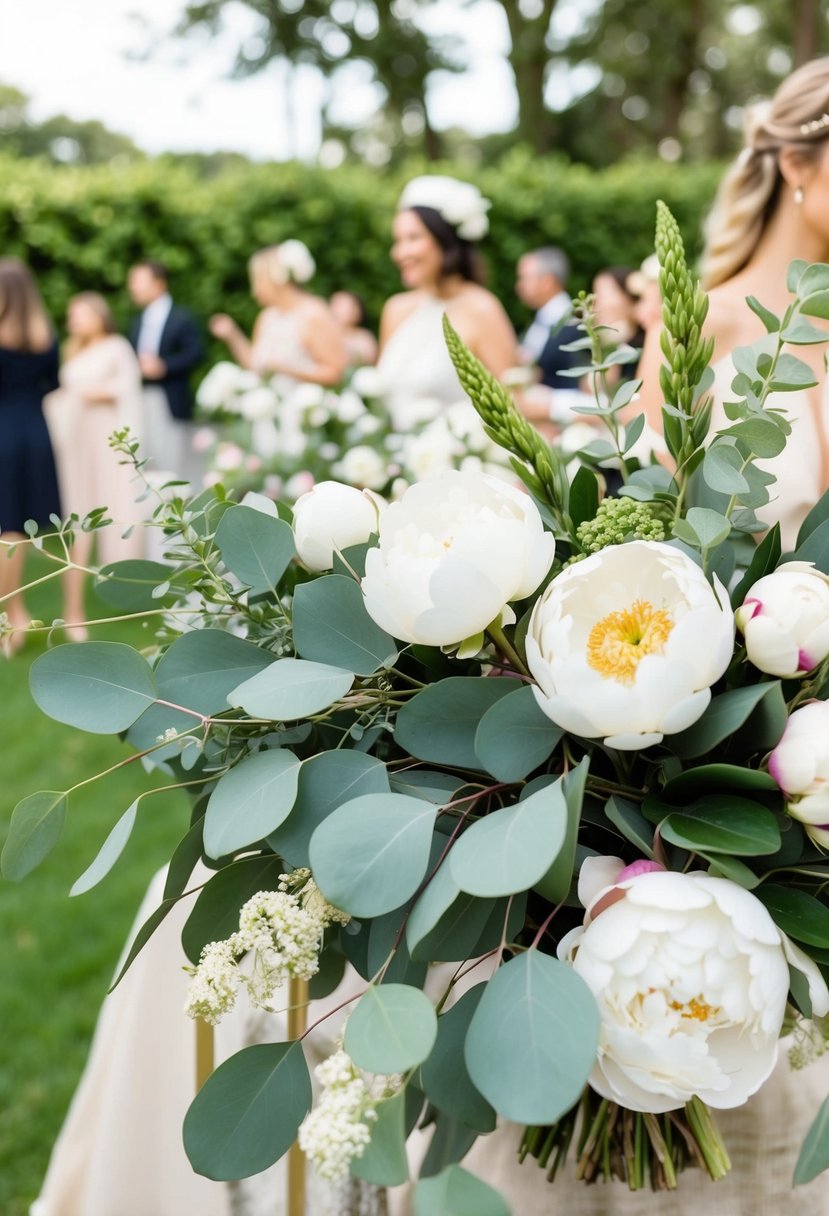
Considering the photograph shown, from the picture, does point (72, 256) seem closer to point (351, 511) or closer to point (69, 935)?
point (69, 935)

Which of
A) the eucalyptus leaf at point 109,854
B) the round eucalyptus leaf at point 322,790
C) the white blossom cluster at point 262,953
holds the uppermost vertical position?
the round eucalyptus leaf at point 322,790

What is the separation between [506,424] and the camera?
732 mm

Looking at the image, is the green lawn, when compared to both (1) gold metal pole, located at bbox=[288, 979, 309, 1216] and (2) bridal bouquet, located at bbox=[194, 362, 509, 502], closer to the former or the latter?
(2) bridal bouquet, located at bbox=[194, 362, 509, 502]

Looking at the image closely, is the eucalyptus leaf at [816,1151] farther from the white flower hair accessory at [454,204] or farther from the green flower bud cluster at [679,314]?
the white flower hair accessory at [454,204]

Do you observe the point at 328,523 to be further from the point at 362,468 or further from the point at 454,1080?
the point at 362,468

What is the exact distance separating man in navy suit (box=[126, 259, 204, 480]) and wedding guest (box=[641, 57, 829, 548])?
20.4ft

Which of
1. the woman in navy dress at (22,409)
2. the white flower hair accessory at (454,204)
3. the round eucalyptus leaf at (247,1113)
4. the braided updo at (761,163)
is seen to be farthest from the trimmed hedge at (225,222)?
the round eucalyptus leaf at (247,1113)

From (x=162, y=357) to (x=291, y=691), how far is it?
7.35m

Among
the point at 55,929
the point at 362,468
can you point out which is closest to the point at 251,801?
the point at 362,468

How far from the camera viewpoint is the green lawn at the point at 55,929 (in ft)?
7.88

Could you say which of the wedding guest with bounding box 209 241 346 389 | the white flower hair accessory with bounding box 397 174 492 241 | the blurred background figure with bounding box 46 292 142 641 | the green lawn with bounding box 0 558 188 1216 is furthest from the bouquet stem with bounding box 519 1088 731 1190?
the blurred background figure with bounding box 46 292 142 641

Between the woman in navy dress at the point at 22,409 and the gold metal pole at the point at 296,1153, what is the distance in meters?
5.17

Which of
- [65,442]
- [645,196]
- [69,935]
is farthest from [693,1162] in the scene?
[645,196]

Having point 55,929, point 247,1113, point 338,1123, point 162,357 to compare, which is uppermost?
point 338,1123
